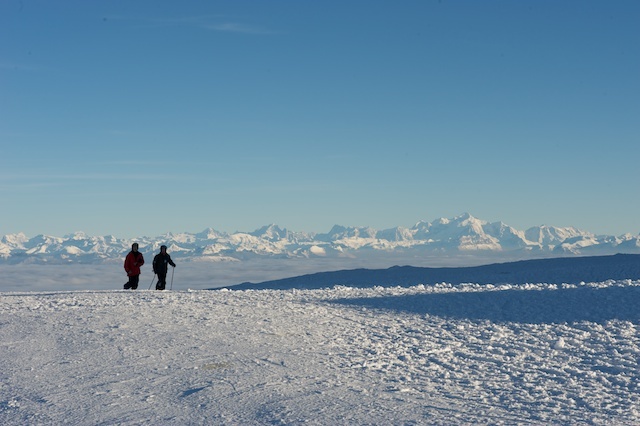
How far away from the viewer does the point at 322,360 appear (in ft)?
35.7

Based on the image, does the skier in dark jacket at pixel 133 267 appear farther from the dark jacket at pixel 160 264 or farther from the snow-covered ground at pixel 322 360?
the snow-covered ground at pixel 322 360

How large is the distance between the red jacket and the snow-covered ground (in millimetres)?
3913

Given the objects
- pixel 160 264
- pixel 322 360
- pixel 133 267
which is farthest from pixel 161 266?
pixel 322 360

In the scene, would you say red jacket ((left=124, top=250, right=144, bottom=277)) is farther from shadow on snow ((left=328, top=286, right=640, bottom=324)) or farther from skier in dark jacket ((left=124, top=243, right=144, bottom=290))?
shadow on snow ((left=328, top=286, right=640, bottom=324))

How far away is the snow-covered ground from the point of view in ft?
26.6

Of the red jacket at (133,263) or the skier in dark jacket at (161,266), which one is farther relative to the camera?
the skier in dark jacket at (161,266)

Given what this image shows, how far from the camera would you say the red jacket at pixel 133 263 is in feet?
72.1

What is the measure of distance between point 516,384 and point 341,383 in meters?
2.46

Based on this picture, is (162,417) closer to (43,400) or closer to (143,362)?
(43,400)

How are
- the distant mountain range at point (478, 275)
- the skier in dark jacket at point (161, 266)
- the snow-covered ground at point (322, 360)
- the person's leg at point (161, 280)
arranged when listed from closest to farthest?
1. the snow-covered ground at point (322, 360)
2. the skier in dark jacket at point (161, 266)
3. the person's leg at point (161, 280)
4. the distant mountain range at point (478, 275)

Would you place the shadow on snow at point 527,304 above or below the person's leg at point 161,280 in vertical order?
below

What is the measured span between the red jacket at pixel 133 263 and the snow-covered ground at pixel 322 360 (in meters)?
3.91

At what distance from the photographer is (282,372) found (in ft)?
32.9

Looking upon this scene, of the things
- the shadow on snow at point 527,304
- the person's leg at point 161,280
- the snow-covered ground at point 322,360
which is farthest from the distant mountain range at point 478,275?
the snow-covered ground at point 322,360
